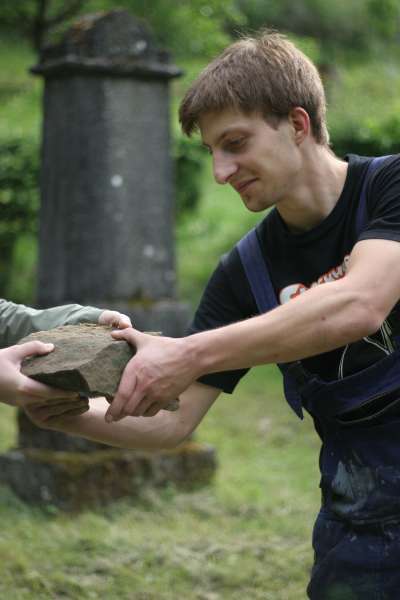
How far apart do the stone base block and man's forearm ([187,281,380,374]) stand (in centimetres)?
367

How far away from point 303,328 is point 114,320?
83 cm

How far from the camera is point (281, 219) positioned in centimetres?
321

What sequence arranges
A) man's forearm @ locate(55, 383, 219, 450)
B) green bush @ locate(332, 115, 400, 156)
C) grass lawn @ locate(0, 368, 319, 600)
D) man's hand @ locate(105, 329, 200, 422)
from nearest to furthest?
man's hand @ locate(105, 329, 200, 422) → man's forearm @ locate(55, 383, 219, 450) → grass lawn @ locate(0, 368, 319, 600) → green bush @ locate(332, 115, 400, 156)

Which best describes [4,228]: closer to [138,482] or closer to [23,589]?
[138,482]

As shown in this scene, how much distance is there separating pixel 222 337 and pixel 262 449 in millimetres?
5370

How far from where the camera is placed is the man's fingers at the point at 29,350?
3000mm

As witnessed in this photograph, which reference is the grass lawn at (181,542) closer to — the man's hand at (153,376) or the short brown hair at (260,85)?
the man's hand at (153,376)

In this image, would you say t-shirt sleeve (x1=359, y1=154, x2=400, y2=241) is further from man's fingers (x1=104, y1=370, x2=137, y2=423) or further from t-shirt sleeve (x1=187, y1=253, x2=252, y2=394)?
man's fingers (x1=104, y1=370, x2=137, y2=423)

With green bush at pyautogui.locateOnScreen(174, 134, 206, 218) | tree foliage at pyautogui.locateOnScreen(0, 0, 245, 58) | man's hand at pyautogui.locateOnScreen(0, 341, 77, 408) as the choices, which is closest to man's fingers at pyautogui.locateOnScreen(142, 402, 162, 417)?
man's hand at pyautogui.locateOnScreen(0, 341, 77, 408)

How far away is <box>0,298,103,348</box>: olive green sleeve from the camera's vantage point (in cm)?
339

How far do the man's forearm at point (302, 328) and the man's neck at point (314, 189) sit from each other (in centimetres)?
49

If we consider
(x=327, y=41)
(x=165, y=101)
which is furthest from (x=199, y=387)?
(x=327, y=41)

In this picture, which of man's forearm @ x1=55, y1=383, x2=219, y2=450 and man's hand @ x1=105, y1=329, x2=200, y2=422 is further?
man's forearm @ x1=55, y1=383, x2=219, y2=450

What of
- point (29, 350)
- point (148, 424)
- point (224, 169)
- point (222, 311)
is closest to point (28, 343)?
point (29, 350)
